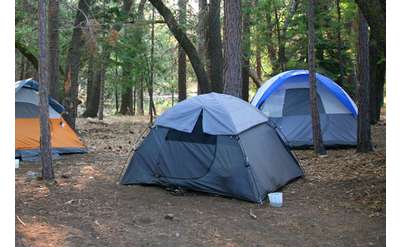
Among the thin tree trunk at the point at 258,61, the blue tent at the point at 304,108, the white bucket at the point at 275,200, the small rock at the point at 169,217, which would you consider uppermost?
the thin tree trunk at the point at 258,61

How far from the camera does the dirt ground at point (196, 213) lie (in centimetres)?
496

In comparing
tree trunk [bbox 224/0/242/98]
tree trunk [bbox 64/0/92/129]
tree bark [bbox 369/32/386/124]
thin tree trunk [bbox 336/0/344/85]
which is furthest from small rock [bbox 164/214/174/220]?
thin tree trunk [bbox 336/0/344/85]

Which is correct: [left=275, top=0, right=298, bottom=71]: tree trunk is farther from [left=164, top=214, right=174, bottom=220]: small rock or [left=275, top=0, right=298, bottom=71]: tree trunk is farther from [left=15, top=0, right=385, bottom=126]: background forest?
[left=164, top=214, right=174, bottom=220]: small rock

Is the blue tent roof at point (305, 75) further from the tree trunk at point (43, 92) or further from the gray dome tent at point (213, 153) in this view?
the tree trunk at point (43, 92)

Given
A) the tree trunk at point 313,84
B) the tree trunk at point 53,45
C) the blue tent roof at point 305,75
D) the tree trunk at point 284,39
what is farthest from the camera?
the tree trunk at point 284,39

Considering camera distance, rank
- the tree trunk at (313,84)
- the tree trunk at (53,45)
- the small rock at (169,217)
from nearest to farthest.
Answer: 1. the small rock at (169,217)
2. the tree trunk at (313,84)
3. the tree trunk at (53,45)

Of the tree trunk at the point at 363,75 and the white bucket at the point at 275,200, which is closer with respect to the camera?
the white bucket at the point at 275,200

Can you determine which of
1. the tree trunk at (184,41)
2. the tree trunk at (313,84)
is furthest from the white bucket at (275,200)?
the tree trunk at (184,41)

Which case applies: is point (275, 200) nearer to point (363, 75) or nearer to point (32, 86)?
point (363, 75)

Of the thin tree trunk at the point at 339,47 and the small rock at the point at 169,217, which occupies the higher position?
the thin tree trunk at the point at 339,47

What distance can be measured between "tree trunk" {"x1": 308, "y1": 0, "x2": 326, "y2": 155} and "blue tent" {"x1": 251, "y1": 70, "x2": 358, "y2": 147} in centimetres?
85

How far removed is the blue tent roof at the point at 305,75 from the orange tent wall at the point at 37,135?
436 cm
